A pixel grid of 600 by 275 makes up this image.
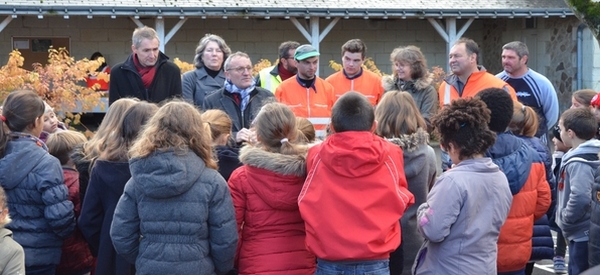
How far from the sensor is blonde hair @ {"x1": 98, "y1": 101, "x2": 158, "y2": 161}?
4.39 meters

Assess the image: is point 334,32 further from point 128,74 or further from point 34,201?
point 34,201

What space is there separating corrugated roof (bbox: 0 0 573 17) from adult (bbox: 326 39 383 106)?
441 inches

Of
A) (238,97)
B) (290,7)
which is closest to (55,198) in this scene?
(238,97)

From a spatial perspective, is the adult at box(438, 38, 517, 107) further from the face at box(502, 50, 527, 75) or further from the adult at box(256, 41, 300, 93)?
the adult at box(256, 41, 300, 93)

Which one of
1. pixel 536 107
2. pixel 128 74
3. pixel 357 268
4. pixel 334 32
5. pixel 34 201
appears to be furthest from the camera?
pixel 334 32

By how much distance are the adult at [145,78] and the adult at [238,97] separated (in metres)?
0.61

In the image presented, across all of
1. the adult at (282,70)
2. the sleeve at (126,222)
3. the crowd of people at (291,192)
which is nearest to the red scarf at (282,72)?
the adult at (282,70)

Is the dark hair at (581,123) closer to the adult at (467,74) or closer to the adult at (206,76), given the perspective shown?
the adult at (467,74)

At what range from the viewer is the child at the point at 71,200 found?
482cm

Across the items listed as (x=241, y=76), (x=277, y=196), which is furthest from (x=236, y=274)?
(x=241, y=76)

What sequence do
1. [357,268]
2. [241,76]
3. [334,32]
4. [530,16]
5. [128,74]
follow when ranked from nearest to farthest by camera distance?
[357,268]
[241,76]
[128,74]
[530,16]
[334,32]

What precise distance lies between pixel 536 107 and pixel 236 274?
3788mm

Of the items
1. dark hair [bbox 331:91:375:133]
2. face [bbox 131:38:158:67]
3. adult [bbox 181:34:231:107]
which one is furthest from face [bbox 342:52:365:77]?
dark hair [bbox 331:91:375:133]

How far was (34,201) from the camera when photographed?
4539 millimetres
